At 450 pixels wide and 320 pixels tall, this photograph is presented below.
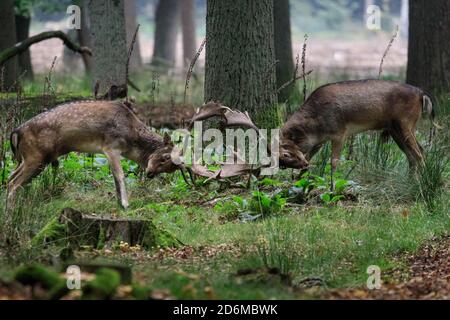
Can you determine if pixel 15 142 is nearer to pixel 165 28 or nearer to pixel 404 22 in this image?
pixel 165 28

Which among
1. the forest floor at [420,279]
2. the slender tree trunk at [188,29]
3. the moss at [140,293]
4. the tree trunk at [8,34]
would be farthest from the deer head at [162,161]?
the slender tree trunk at [188,29]

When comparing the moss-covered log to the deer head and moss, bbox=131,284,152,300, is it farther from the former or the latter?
moss, bbox=131,284,152,300

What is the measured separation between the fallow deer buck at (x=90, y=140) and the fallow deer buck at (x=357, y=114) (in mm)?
1873

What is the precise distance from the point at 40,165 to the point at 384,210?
12.0 feet

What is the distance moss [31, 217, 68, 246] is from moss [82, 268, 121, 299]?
202 centimetres

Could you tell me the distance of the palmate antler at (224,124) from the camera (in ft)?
33.7

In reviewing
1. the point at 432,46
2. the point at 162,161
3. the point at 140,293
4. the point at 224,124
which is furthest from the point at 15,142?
the point at 432,46

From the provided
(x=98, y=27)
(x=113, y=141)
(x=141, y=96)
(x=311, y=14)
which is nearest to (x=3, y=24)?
(x=98, y=27)

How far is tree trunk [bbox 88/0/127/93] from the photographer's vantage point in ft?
49.5

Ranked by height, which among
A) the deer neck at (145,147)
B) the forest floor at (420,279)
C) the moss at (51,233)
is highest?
the deer neck at (145,147)

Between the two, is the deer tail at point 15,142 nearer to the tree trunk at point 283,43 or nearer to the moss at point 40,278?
the moss at point 40,278

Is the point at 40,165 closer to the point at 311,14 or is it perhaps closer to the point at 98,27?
the point at 98,27

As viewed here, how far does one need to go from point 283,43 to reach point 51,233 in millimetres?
9863

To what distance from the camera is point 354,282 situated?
781 cm
